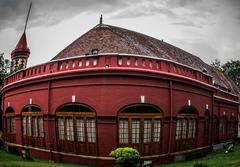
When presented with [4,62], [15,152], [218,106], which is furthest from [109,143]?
[4,62]

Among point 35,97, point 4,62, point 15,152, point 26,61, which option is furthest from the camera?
point 26,61

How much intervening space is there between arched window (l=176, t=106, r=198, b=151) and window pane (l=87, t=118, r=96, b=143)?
187 inches

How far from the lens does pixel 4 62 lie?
3266cm

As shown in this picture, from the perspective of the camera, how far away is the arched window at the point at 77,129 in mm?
14680

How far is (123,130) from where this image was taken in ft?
47.8

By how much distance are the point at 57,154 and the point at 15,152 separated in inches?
192

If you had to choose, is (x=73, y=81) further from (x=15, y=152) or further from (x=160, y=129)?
(x=15, y=152)

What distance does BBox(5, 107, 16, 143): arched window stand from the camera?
19.8 m

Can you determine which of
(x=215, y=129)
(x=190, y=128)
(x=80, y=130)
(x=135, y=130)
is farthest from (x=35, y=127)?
(x=215, y=129)

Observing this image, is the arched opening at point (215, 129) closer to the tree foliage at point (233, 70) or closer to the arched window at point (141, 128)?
the arched window at point (141, 128)

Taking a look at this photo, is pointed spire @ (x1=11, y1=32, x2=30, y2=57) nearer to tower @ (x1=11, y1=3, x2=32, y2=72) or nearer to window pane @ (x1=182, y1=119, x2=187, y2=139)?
tower @ (x1=11, y1=3, x2=32, y2=72)

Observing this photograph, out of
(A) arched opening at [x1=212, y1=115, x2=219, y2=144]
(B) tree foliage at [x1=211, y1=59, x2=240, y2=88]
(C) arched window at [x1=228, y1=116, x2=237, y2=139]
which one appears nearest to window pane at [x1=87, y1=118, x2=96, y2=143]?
(A) arched opening at [x1=212, y1=115, x2=219, y2=144]

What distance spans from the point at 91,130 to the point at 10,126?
8.19 metres

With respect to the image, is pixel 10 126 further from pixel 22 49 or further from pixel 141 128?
pixel 22 49
